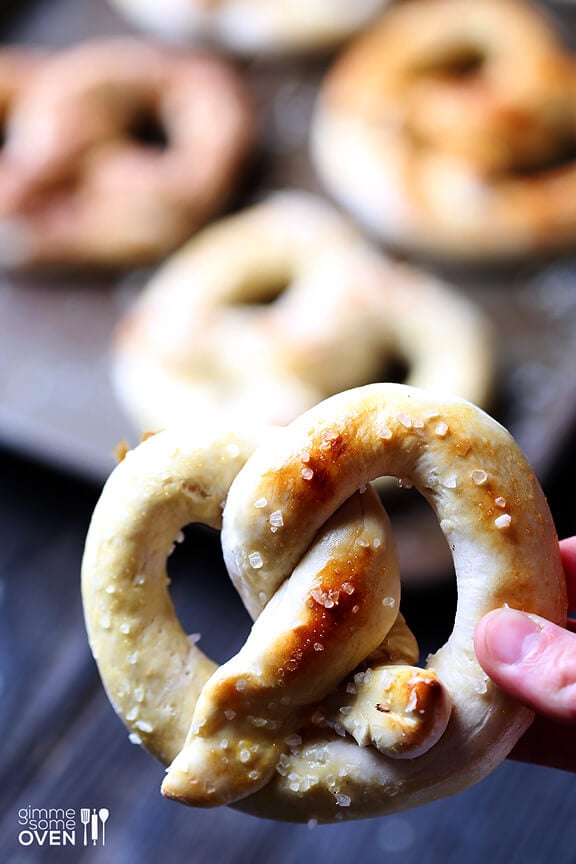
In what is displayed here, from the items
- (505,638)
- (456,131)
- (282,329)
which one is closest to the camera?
(505,638)

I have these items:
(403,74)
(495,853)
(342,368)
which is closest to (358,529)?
(495,853)

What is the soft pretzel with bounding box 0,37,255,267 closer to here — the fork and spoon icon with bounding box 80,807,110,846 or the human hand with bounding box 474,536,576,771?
the fork and spoon icon with bounding box 80,807,110,846

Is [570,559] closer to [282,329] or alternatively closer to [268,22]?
[282,329]

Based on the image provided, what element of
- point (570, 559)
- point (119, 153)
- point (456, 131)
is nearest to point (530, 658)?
point (570, 559)

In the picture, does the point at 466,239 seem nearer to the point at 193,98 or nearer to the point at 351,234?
the point at 351,234

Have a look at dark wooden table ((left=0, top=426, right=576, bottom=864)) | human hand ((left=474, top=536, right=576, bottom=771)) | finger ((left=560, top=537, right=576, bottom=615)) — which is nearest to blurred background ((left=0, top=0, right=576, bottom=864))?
dark wooden table ((left=0, top=426, right=576, bottom=864))

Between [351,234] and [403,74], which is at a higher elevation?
[403,74]
